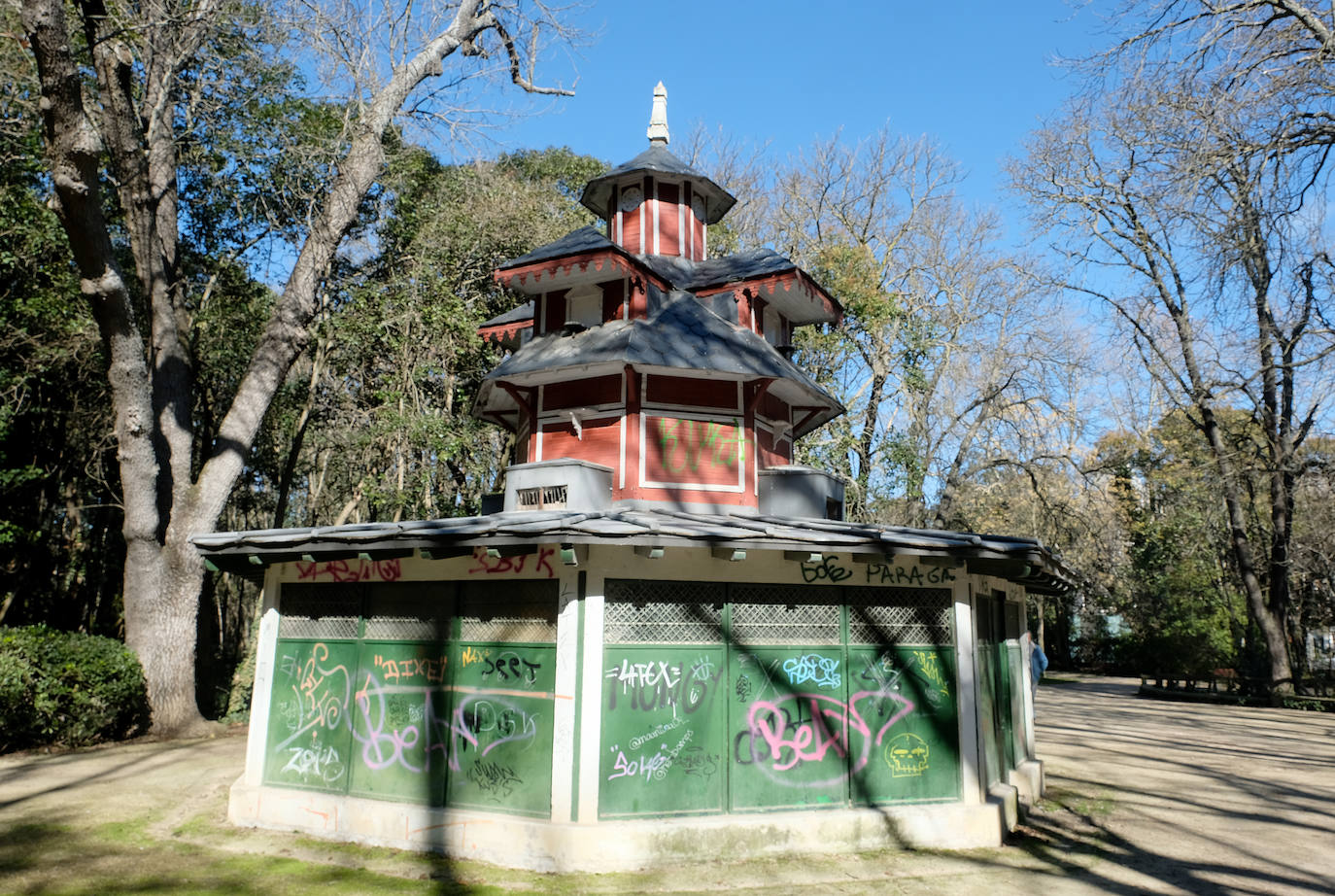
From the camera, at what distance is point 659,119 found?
14.6 meters

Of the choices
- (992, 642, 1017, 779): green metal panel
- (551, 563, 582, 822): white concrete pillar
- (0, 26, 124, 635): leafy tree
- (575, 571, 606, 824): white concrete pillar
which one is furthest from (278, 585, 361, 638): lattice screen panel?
(0, 26, 124, 635): leafy tree

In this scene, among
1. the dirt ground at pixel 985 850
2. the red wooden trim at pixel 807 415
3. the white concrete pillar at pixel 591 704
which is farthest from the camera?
the red wooden trim at pixel 807 415

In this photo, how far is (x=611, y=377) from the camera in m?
11.2

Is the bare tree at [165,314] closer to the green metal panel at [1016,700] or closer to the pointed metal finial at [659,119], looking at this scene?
the pointed metal finial at [659,119]

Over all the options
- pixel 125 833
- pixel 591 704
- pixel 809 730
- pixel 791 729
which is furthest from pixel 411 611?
pixel 809 730

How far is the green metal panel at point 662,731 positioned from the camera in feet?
25.4

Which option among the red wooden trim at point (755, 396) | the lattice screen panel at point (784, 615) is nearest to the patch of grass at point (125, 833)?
the lattice screen panel at point (784, 615)

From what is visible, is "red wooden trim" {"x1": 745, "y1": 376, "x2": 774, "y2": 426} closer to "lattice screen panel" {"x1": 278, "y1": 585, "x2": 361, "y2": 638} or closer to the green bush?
"lattice screen panel" {"x1": 278, "y1": 585, "x2": 361, "y2": 638}

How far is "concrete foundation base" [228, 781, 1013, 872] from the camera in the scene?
291 inches

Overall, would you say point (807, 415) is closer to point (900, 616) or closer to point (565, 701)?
point (900, 616)

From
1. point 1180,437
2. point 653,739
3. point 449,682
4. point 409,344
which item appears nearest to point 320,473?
point 409,344

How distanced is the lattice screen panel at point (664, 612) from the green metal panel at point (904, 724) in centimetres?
158

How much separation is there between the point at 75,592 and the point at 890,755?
24142mm

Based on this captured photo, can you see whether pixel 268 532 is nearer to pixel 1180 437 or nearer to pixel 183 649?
pixel 183 649
